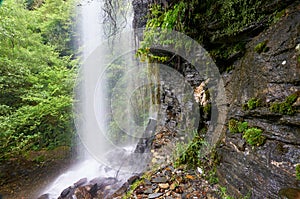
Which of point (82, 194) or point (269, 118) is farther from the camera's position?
point (82, 194)

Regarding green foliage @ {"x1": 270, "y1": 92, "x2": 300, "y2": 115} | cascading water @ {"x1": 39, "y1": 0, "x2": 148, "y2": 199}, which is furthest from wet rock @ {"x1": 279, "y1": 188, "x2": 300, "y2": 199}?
cascading water @ {"x1": 39, "y1": 0, "x2": 148, "y2": 199}

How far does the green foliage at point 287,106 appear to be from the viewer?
1642mm

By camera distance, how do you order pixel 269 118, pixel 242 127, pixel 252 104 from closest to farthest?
pixel 269 118 → pixel 252 104 → pixel 242 127

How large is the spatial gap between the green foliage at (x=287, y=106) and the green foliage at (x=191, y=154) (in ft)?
4.43

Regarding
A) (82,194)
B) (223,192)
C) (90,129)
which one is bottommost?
(82,194)

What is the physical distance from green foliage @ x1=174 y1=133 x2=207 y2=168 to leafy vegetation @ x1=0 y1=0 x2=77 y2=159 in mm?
5134

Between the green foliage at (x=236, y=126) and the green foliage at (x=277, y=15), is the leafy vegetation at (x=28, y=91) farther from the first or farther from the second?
the green foliage at (x=277, y=15)

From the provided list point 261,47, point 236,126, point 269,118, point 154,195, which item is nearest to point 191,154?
point 154,195

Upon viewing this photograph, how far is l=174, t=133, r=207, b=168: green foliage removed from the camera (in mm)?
2984

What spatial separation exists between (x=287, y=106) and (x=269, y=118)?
0.71ft

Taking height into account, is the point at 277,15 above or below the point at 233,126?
above

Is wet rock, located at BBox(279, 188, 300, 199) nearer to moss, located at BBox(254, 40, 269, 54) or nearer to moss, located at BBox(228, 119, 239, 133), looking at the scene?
moss, located at BBox(228, 119, 239, 133)

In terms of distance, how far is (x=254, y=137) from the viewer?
198 centimetres

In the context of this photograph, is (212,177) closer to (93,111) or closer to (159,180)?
(159,180)
